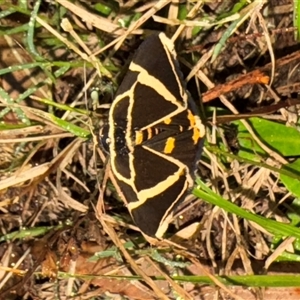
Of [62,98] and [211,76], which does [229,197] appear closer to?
[211,76]

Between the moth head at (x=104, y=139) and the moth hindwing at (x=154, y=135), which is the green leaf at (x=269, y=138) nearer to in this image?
the moth hindwing at (x=154, y=135)

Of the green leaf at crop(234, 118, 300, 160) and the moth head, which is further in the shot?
the green leaf at crop(234, 118, 300, 160)

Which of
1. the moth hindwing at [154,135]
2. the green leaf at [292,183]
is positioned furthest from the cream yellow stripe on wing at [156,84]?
the green leaf at [292,183]

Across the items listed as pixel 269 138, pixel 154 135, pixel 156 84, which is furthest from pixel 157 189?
pixel 269 138

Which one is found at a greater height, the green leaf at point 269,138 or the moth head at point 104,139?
the moth head at point 104,139

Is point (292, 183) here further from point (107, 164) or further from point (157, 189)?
point (107, 164)

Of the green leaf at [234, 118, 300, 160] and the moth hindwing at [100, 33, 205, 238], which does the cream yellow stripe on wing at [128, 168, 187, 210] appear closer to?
the moth hindwing at [100, 33, 205, 238]

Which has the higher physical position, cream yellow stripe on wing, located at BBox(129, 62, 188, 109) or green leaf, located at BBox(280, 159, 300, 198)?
cream yellow stripe on wing, located at BBox(129, 62, 188, 109)

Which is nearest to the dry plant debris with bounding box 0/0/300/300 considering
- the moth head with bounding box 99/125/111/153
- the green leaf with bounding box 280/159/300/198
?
the green leaf with bounding box 280/159/300/198
